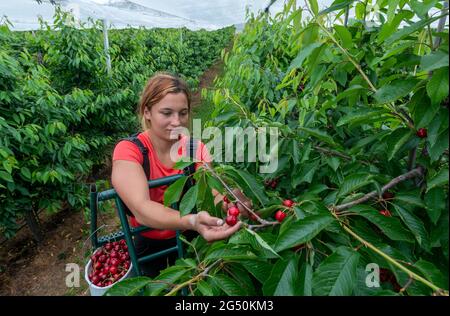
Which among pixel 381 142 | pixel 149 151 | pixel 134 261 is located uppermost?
pixel 381 142

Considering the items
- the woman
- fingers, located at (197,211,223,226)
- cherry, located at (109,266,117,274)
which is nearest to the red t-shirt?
the woman

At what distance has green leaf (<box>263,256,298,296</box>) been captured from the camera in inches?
22.8

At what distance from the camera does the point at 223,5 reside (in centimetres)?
1119

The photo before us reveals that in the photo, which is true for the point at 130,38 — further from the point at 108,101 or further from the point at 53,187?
the point at 53,187

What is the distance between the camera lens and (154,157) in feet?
4.99

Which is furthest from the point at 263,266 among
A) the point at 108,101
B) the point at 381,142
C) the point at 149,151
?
the point at 108,101

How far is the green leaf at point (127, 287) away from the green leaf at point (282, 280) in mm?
274

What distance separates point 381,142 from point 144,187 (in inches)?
34.6

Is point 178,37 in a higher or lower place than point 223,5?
lower

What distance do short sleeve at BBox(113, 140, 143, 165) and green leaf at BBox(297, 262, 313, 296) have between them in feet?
3.13

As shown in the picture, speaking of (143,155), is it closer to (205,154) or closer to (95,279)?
(205,154)

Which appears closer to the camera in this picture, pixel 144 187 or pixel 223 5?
pixel 144 187

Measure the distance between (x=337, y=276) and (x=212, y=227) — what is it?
1.40ft

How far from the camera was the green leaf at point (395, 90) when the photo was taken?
0.70 metres
